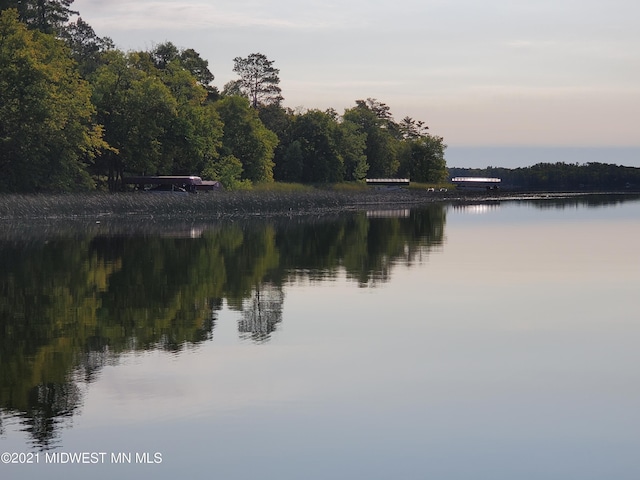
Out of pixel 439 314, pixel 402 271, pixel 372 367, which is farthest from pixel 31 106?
pixel 372 367

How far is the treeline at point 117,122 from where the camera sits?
93125mm

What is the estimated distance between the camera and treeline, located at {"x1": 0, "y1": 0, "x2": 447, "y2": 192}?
9312cm

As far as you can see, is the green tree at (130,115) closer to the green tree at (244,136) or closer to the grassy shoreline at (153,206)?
the grassy shoreline at (153,206)

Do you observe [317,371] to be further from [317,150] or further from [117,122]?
[317,150]

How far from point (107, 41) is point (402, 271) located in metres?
139

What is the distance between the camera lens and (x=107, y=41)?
A: 562ft

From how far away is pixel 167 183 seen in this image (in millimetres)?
125562

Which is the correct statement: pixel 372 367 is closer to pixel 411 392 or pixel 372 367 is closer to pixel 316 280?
pixel 411 392

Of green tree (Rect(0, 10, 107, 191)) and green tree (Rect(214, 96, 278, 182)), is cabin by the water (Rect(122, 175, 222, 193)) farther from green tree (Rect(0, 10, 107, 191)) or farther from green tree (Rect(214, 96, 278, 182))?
green tree (Rect(0, 10, 107, 191))

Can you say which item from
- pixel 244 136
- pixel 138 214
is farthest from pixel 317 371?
pixel 244 136

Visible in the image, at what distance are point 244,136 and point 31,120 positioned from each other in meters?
64.1

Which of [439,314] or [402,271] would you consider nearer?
[439,314]

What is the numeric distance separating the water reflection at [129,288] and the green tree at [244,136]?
8169cm

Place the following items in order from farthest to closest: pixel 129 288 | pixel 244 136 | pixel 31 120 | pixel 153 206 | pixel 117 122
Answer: pixel 244 136
pixel 117 122
pixel 153 206
pixel 31 120
pixel 129 288
